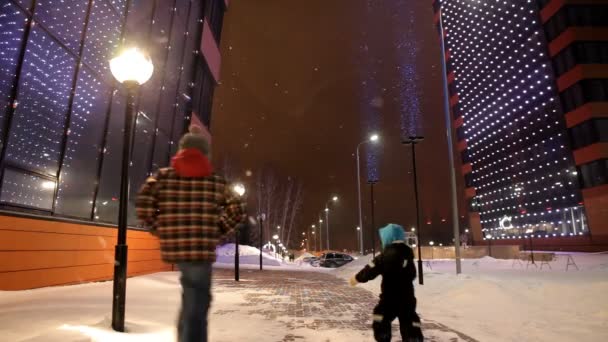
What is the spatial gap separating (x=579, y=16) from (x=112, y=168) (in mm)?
48298

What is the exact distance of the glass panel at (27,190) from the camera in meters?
8.55

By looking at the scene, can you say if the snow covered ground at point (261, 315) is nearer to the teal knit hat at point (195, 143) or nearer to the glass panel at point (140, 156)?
the teal knit hat at point (195, 143)

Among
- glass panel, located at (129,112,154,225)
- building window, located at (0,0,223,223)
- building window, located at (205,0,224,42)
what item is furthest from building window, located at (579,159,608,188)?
glass panel, located at (129,112,154,225)

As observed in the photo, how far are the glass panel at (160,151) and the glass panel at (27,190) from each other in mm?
6452

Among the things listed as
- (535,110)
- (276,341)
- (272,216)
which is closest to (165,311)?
(276,341)

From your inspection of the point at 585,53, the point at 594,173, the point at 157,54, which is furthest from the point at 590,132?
the point at 157,54

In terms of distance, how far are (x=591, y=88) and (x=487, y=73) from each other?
17.1 metres

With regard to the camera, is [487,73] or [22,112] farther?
[487,73]

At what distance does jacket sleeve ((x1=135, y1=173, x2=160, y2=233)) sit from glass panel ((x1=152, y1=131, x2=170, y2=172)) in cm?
1386

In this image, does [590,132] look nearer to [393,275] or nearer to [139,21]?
[139,21]

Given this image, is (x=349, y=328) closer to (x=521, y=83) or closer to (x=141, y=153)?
(x=141, y=153)

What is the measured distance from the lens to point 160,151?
1706 cm

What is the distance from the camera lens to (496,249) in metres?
44.6

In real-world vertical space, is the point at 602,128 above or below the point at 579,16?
below
